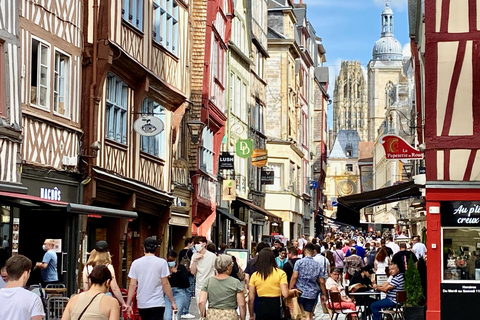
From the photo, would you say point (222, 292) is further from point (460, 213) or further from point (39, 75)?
point (39, 75)

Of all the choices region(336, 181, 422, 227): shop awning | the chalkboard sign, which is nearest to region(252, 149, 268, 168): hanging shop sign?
region(336, 181, 422, 227): shop awning

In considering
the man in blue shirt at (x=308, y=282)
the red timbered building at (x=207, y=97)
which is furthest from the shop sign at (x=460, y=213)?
the red timbered building at (x=207, y=97)

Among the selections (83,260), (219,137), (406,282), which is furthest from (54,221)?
(219,137)

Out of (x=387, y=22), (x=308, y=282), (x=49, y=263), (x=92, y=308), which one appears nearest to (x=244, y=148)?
(x=49, y=263)

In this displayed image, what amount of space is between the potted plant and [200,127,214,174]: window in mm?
15806

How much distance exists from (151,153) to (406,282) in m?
10.6

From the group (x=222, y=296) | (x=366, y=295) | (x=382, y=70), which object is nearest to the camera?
(x=222, y=296)

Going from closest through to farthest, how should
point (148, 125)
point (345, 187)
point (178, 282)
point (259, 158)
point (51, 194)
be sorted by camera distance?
point (178, 282), point (51, 194), point (148, 125), point (259, 158), point (345, 187)

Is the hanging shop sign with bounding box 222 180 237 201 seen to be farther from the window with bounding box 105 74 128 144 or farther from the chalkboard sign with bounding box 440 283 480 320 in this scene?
the chalkboard sign with bounding box 440 283 480 320

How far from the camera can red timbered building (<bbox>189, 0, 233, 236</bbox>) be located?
2975cm

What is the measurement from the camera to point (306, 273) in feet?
Answer: 50.1

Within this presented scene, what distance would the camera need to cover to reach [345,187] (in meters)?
186

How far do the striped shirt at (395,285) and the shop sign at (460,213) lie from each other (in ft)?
3.57

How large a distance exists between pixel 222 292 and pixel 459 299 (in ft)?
22.2
